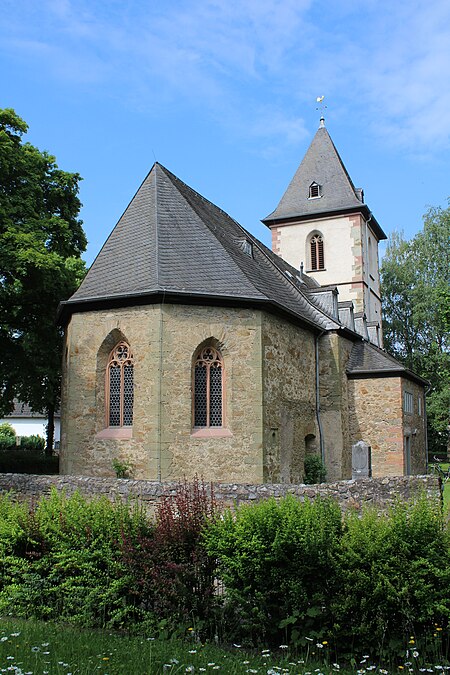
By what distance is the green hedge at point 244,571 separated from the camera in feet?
20.9

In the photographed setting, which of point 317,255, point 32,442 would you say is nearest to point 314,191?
point 317,255

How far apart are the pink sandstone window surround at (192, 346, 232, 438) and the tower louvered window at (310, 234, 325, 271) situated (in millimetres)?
16516

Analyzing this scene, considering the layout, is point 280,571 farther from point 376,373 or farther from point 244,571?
point 376,373

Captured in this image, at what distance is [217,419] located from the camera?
1582cm

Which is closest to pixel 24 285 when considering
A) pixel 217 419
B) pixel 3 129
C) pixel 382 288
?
pixel 3 129

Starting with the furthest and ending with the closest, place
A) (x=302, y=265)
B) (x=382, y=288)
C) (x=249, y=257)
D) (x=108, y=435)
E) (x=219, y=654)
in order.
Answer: (x=382, y=288)
(x=302, y=265)
(x=249, y=257)
(x=108, y=435)
(x=219, y=654)

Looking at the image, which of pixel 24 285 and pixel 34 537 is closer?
pixel 34 537

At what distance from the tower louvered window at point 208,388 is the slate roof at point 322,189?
17129mm

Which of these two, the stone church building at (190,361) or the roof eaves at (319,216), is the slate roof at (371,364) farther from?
the roof eaves at (319,216)

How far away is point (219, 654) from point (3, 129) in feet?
66.2

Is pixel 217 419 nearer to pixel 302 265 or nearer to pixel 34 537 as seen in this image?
pixel 34 537

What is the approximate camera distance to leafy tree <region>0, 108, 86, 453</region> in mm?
19906

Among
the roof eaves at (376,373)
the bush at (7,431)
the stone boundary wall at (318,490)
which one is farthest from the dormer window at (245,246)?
the bush at (7,431)

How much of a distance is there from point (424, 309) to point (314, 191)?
1578 cm
